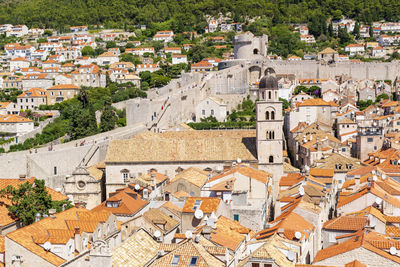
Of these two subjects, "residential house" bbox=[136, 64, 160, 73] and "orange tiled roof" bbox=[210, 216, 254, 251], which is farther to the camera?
"residential house" bbox=[136, 64, 160, 73]

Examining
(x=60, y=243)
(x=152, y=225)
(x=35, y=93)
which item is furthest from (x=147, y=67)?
(x=60, y=243)

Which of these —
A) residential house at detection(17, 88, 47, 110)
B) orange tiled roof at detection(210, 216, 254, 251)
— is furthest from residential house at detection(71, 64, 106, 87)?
orange tiled roof at detection(210, 216, 254, 251)

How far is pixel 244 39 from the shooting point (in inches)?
2975

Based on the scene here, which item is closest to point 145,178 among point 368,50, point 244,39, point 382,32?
point 244,39

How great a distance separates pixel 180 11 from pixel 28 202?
108 meters

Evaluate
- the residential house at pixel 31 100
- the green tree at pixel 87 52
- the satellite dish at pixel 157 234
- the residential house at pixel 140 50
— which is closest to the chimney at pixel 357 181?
the satellite dish at pixel 157 234

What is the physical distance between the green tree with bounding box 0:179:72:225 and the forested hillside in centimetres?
9456

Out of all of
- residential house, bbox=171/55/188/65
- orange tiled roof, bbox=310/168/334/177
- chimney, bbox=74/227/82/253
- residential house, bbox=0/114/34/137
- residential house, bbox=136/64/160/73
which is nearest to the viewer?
chimney, bbox=74/227/82/253

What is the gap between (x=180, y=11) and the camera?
132 meters

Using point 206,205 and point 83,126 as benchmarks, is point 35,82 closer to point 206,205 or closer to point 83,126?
point 83,126

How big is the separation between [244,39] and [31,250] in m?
57.1

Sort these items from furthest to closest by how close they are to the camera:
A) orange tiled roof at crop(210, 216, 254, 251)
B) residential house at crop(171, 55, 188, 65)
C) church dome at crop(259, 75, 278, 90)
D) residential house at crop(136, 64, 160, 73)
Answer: residential house at crop(171, 55, 188, 65)
residential house at crop(136, 64, 160, 73)
church dome at crop(259, 75, 278, 90)
orange tiled roof at crop(210, 216, 254, 251)

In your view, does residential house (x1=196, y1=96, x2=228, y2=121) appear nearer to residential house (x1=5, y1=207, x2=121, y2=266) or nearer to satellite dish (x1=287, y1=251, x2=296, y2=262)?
residential house (x1=5, y1=207, x2=121, y2=266)

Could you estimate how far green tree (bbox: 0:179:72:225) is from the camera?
28.0m
